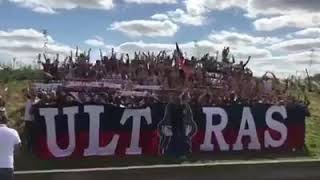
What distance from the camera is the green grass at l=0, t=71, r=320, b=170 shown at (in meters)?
16.4

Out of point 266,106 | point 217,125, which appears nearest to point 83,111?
point 217,125

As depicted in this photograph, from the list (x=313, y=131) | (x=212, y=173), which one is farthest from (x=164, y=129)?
(x=212, y=173)

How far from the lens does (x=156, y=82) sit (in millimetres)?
19375

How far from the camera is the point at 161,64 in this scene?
2062 centimetres

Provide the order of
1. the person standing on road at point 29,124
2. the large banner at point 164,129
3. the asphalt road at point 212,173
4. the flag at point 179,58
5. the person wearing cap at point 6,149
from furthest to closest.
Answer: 1. the flag at point 179,58
2. the large banner at point 164,129
3. the person standing on road at point 29,124
4. the asphalt road at point 212,173
5. the person wearing cap at point 6,149

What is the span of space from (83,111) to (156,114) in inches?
69.4

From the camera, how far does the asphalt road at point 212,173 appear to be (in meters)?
10.5

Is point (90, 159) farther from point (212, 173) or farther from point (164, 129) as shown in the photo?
point (212, 173)

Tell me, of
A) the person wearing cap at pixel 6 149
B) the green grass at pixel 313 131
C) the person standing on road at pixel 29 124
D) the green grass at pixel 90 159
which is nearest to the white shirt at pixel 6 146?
the person wearing cap at pixel 6 149

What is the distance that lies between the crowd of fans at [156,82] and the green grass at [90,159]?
106 cm

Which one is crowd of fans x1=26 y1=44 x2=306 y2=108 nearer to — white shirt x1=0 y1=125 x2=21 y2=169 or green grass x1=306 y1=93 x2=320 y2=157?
green grass x1=306 y1=93 x2=320 y2=157

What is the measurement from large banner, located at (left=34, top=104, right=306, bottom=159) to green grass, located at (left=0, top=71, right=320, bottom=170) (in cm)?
17

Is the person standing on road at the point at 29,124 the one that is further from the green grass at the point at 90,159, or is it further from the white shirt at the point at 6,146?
the white shirt at the point at 6,146

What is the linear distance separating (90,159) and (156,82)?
11.2 feet
